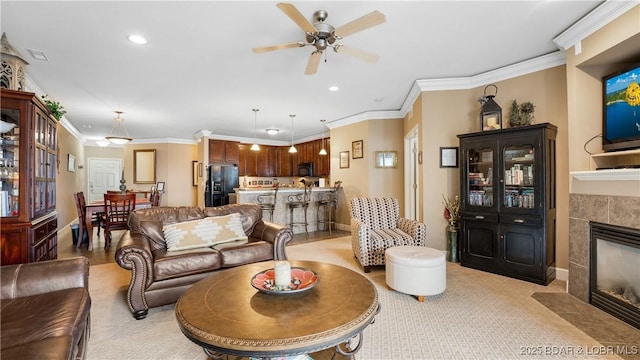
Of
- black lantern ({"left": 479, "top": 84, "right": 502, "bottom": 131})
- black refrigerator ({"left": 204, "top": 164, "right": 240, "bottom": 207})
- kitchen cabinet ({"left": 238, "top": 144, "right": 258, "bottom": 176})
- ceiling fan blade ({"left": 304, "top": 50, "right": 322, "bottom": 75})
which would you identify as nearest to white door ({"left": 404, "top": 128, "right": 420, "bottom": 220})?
black lantern ({"left": 479, "top": 84, "right": 502, "bottom": 131})

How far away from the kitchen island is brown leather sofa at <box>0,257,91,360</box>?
3.72 m

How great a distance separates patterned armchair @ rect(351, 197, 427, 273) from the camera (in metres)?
3.52

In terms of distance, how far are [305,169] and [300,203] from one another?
2640mm

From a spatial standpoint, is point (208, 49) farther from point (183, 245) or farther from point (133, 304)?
point (133, 304)

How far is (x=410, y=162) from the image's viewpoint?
18.4 ft

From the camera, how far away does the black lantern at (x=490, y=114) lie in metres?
3.67

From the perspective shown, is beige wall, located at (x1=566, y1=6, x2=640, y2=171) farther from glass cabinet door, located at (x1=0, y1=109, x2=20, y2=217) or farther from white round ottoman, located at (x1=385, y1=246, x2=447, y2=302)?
glass cabinet door, located at (x1=0, y1=109, x2=20, y2=217)

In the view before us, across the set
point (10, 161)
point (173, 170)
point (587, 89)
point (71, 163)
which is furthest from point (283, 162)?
point (587, 89)

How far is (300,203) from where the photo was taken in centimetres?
605

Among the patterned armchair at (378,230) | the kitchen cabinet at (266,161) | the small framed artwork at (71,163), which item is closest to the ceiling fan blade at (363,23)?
the patterned armchair at (378,230)

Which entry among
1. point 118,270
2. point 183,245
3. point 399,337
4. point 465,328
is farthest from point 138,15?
point 465,328

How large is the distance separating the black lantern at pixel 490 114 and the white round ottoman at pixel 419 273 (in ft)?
6.58

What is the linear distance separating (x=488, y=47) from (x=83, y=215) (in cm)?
660

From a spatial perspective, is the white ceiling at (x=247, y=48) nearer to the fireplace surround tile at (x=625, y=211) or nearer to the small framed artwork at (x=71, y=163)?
the fireplace surround tile at (x=625, y=211)
